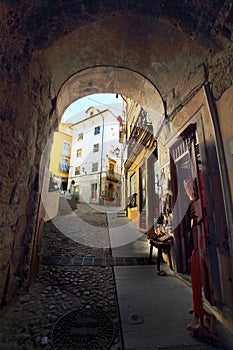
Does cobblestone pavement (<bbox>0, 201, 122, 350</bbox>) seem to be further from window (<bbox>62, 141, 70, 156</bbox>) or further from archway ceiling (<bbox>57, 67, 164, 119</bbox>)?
window (<bbox>62, 141, 70, 156</bbox>)

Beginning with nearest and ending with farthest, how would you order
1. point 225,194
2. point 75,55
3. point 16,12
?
point 16,12 → point 225,194 → point 75,55

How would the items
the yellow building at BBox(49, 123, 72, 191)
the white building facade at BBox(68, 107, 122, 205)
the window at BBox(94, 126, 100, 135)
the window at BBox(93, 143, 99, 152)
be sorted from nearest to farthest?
1. the white building facade at BBox(68, 107, 122, 205)
2. the window at BBox(93, 143, 99, 152)
3. the window at BBox(94, 126, 100, 135)
4. the yellow building at BBox(49, 123, 72, 191)

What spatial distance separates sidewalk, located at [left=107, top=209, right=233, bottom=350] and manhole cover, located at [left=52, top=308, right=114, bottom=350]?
8.0 inches

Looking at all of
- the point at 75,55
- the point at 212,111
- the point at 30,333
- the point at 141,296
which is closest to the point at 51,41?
the point at 75,55

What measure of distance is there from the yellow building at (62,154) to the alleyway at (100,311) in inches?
874

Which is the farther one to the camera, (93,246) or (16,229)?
(93,246)

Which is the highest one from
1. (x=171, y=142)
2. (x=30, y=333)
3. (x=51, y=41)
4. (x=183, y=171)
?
(x=51, y=41)

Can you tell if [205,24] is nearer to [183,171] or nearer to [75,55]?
[75,55]

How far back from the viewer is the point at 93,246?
481 centimetres

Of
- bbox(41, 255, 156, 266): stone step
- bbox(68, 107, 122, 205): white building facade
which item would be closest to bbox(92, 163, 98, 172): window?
bbox(68, 107, 122, 205): white building facade

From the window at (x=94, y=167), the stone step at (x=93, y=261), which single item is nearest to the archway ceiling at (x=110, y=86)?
the stone step at (x=93, y=261)

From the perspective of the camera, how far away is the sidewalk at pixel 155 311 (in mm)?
1589

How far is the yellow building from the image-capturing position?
79.8 feet

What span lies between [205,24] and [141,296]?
3.78 metres
